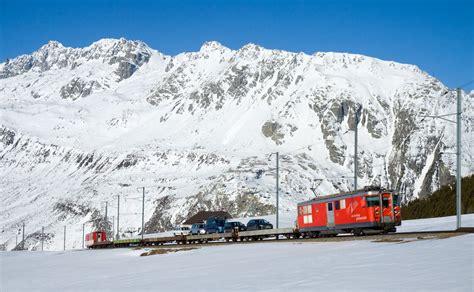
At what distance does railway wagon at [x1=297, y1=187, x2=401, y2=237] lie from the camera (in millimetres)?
43594

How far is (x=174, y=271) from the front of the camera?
3169 centimetres

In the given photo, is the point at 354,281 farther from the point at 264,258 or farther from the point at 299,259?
the point at 264,258

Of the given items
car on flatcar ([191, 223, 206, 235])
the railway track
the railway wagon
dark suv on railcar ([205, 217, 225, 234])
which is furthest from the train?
car on flatcar ([191, 223, 206, 235])

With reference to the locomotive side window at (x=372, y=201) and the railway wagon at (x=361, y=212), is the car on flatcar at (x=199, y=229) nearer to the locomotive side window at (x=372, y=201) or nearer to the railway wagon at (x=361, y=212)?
the railway wagon at (x=361, y=212)

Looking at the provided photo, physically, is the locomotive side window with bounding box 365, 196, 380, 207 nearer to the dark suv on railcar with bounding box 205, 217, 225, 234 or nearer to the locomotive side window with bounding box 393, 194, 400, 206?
the locomotive side window with bounding box 393, 194, 400, 206

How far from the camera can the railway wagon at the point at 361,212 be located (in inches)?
1716

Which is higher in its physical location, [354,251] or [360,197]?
[360,197]

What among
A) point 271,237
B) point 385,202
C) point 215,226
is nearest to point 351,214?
point 385,202

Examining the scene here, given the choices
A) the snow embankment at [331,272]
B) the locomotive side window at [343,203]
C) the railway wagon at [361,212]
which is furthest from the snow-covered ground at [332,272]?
the locomotive side window at [343,203]

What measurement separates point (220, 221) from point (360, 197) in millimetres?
37312

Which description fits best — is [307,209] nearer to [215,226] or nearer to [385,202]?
[385,202]

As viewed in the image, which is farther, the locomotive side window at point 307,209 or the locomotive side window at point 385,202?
the locomotive side window at point 307,209

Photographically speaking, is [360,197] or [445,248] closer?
[445,248]

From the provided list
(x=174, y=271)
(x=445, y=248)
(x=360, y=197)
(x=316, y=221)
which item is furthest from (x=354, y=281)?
(x=316, y=221)
